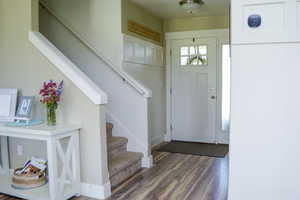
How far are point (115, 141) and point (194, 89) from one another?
2.18 meters

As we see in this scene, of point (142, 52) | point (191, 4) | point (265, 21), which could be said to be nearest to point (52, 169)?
point (265, 21)

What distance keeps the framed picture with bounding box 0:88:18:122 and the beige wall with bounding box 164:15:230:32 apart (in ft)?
10.2

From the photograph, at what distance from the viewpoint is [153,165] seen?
12.1ft

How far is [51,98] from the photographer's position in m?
2.60

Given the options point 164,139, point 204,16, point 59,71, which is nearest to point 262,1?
point 59,71

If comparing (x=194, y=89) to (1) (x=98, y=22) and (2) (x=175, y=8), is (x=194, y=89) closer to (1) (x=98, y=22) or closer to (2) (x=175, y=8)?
(2) (x=175, y=8)

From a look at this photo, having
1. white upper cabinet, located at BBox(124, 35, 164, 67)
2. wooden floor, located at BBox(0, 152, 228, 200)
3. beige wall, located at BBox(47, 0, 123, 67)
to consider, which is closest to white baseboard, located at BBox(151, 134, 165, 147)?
wooden floor, located at BBox(0, 152, 228, 200)

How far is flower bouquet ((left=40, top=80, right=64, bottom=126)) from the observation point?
2602mm

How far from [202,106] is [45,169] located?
311 cm

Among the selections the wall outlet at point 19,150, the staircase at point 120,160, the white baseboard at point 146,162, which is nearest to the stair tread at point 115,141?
the staircase at point 120,160

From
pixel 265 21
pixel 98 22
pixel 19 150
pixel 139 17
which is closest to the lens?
pixel 265 21

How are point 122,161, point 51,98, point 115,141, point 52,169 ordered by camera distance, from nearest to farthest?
point 52,169 < point 51,98 < point 122,161 < point 115,141

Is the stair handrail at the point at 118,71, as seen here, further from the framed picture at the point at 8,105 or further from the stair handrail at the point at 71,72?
the framed picture at the point at 8,105

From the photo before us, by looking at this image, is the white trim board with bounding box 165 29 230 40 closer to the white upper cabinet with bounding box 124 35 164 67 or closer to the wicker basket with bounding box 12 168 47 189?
the white upper cabinet with bounding box 124 35 164 67
